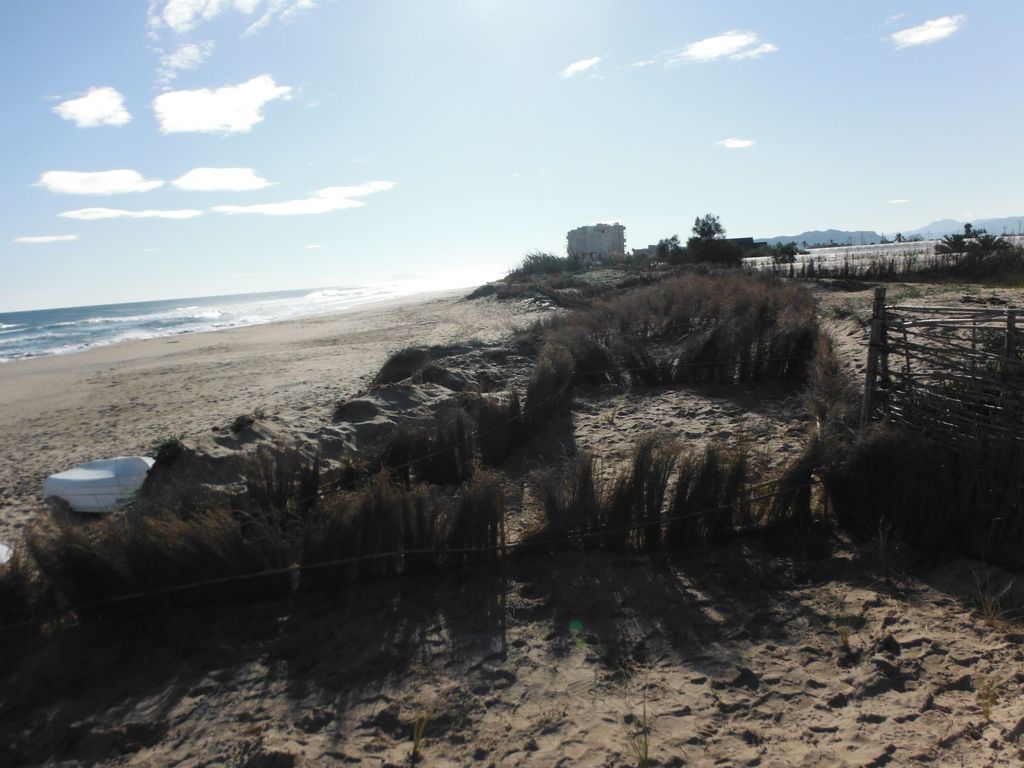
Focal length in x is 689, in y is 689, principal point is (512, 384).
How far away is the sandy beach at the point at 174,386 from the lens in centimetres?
800

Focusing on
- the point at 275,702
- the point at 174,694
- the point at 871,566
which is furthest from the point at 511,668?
the point at 871,566

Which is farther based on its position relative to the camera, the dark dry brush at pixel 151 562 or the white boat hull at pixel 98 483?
the white boat hull at pixel 98 483

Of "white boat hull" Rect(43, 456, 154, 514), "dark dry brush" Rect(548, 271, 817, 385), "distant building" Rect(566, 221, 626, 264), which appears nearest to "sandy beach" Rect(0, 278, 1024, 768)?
"white boat hull" Rect(43, 456, 154, 514)

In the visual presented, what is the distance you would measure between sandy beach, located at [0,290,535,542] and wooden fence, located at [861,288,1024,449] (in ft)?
15.8

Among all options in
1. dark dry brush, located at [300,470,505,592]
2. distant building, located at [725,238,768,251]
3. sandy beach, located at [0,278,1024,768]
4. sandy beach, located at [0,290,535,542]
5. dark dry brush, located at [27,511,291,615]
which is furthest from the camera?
distant building, located at [725,238,768,251]

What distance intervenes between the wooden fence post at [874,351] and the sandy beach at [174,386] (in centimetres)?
466

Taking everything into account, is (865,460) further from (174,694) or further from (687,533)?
(174,694)

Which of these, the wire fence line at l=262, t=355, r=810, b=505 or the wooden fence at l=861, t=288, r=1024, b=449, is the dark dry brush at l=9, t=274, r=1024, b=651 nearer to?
the wire fence line at l=262, t=355, r=810, b=505

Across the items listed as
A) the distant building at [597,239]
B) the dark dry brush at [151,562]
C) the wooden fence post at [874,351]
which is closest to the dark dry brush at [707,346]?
the wooden fence post at [874,351]

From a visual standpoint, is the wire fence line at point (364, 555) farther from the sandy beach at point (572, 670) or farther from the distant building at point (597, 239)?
the distant building at point (597, 239)

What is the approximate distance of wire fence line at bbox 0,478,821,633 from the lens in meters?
3.55

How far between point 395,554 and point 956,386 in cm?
363

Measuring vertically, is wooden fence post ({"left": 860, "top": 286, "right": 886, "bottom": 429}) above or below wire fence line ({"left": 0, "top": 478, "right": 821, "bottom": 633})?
above

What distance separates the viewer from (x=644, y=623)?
3.34 meters
